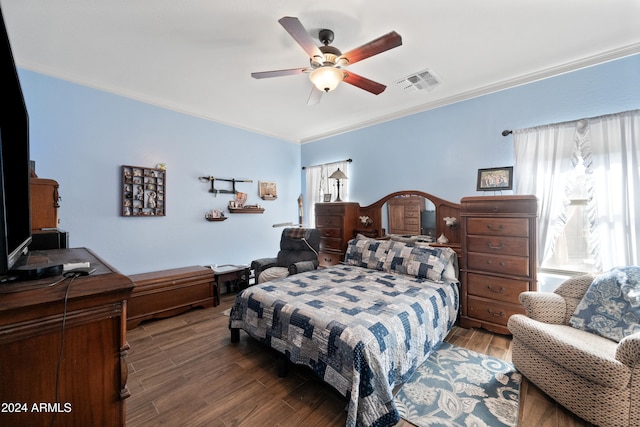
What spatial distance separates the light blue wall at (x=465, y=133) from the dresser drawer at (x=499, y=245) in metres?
0.64

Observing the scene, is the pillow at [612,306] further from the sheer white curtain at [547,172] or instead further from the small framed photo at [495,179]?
the small framed photo at [495,179]

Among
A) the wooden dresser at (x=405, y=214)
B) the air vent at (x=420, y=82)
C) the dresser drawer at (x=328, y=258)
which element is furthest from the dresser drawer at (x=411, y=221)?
the air vent at (x=420, y=82)

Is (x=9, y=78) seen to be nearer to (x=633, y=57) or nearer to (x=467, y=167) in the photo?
(x=467, y=167)

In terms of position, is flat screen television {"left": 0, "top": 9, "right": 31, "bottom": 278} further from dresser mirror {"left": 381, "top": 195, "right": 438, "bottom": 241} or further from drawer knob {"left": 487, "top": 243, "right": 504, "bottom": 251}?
dresser mirror {"left": 381, "top": 195, "right": 438, "bottom": 241}

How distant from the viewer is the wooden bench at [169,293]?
9.30ft

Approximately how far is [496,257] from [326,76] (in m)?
2.35

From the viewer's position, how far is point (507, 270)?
8.24 feet

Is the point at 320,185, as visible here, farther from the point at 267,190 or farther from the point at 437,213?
the point at 437,213

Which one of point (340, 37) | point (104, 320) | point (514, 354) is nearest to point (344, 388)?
point (104, 320)

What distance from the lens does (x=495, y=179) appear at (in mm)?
2828

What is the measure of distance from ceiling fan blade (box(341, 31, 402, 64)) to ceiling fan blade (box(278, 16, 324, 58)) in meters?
0.22

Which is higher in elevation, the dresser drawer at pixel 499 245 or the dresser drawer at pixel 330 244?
the dresser drawer at pixel 499 245

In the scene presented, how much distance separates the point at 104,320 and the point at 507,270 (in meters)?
3.03

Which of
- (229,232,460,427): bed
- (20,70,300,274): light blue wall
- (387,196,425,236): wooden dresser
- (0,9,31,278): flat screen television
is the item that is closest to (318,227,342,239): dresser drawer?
(387,196,425,236): wooden dresser
